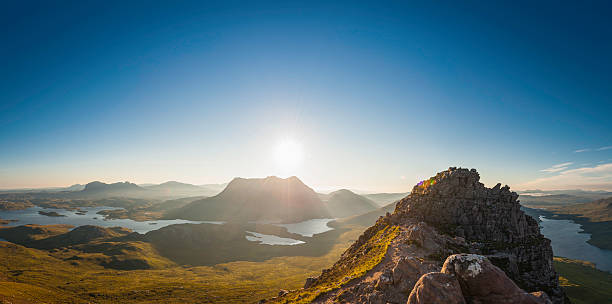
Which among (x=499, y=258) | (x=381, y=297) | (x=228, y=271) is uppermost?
(x=499, y=258)

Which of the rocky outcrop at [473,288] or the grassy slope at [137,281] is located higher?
the rocky outcrop at [473,288]

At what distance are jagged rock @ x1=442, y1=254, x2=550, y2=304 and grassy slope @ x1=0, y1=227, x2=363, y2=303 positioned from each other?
4094 inches

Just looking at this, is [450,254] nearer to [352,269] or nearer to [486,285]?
[352,269]

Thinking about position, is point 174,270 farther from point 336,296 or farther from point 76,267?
point 336,296

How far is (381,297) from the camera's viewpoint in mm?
28969

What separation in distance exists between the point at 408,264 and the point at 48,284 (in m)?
195

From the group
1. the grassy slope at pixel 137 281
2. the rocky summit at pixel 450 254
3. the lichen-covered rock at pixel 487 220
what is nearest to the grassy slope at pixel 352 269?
the rocky summit at pixel 450 254

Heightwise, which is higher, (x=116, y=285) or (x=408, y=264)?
(x=408, y=264)

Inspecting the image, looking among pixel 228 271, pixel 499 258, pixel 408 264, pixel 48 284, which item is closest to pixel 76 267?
pixel 48 284

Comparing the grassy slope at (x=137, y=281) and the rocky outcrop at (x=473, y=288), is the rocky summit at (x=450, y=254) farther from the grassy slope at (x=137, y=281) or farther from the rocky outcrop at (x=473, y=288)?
the grassy slope at (x=137, y=281)

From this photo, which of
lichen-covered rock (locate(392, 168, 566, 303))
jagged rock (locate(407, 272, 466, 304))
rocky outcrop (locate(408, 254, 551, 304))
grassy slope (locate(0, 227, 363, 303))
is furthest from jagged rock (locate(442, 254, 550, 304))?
grassy slope (locate(0, 227, 363, 303))

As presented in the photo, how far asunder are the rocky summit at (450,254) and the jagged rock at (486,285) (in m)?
0.05

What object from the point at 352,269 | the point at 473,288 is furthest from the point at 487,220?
the point at 473,288

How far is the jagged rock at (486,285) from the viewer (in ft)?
50.9
